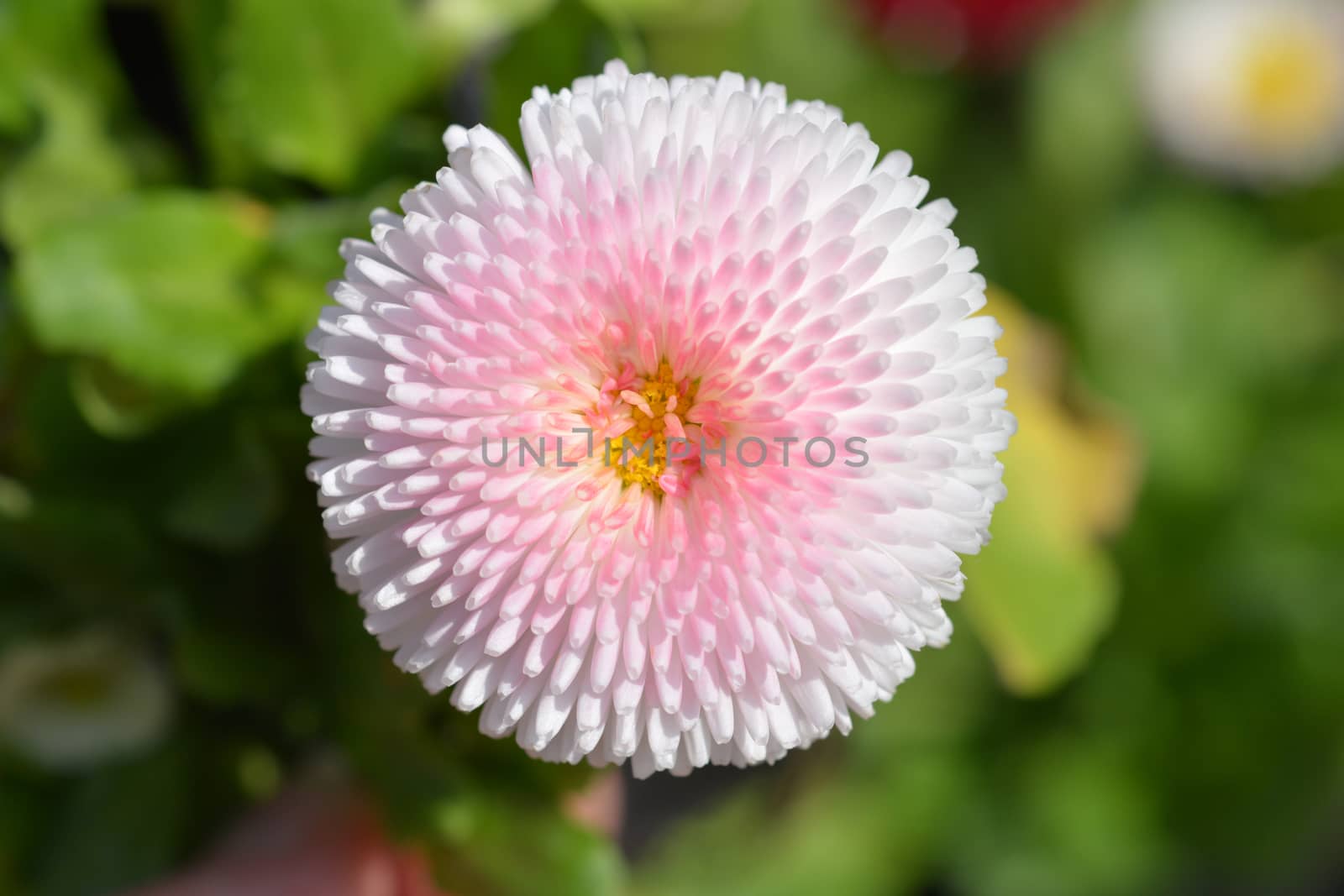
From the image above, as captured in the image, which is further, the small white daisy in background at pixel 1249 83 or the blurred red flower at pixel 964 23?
the small white daisy in background at pixel 1249 83

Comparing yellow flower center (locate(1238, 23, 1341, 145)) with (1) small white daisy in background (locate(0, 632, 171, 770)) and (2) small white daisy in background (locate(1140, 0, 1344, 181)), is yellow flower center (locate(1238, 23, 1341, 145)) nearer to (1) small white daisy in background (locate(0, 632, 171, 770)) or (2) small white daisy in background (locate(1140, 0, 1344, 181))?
(2) small white daisy in background (locate(1140, 0, 1344, 181))

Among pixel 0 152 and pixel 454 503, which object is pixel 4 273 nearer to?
pixel 0 152

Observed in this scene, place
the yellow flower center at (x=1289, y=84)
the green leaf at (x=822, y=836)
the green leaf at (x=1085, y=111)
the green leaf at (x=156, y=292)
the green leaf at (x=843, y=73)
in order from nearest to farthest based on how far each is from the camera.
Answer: the green leaf at (x=156, y=292), the green leaf at (x=822, y=836), the green leaf at (x=843, y=73), the green leaf at (x=1085, y=111), the yellow flower center at (x=1289, y=84)

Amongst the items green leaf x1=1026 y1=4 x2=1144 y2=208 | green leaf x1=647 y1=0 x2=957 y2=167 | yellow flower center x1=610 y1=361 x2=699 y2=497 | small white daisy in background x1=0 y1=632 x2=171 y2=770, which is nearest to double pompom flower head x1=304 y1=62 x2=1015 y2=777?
yellow flower center x1=610 y1=361 x2=699 y2=497

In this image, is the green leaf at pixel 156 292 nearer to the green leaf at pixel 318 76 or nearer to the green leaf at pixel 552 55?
the green leaf at pixel 318 76

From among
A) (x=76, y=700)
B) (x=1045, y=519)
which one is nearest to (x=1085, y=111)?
(x=1045, y=519)

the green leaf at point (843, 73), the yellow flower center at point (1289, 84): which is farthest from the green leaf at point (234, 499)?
the yellow flower center at point (1289, 84)
